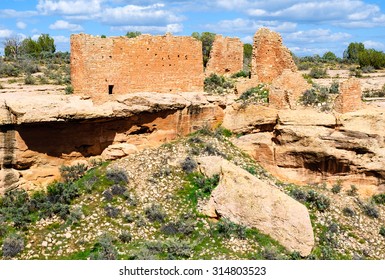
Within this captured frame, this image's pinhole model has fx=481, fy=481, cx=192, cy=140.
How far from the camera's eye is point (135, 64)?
17.5 m

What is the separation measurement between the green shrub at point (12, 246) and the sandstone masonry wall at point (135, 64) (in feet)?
18.9

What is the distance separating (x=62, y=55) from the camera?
33625mm

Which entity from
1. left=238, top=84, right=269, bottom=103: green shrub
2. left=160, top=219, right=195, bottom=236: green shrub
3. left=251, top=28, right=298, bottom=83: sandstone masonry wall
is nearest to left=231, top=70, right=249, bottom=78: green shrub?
left=251, top=28, right=298, bottom=83: sandstone masonry wall

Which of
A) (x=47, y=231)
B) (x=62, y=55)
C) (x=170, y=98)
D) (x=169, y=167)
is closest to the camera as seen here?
(x=47, y=231)

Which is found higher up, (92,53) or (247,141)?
(92,53)

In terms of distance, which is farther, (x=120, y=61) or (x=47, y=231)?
(x=120, y=61)

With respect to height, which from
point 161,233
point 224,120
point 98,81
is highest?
point 98,81

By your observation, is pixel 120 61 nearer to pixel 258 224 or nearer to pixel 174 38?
pixel 174 38

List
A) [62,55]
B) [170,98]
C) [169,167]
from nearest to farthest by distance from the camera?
[169,167], [170,98], [62,55]

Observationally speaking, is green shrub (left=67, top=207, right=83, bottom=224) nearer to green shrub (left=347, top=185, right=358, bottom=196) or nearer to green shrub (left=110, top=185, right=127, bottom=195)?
green shrub (left=110, top=185, right=127, bottom=195)

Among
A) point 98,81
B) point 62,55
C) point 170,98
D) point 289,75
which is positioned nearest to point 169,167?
point 170,98

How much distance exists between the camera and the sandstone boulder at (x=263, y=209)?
13953 mm

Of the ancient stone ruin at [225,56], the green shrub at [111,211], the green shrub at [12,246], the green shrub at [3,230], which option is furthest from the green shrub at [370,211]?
the green shrub at [3,230]

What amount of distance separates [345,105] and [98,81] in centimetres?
911
